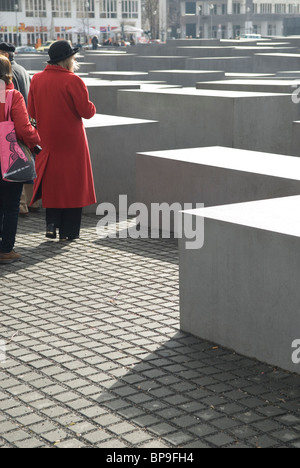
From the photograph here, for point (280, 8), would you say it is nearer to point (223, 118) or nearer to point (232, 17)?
point (232, 17)

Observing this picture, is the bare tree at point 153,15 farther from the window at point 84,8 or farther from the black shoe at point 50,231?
the black shoe at point 50,231

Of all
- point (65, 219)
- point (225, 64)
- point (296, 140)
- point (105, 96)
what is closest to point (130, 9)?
point (225, 64)

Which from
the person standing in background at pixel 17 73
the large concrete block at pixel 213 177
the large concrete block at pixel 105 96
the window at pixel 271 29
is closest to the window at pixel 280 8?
the window at pixel 271 29

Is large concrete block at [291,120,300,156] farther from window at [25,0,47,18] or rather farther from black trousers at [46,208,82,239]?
window at [25,0,47,18]

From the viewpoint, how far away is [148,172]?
8.99m

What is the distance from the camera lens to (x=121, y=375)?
16.3 feet

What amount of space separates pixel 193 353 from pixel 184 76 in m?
16.3

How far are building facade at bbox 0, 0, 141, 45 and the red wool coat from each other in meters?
86.3

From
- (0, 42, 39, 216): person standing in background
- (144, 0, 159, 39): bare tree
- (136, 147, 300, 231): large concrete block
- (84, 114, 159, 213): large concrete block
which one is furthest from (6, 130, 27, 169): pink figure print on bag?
(144, 0, 159, 39): bare tree

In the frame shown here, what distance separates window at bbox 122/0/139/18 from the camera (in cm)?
11500

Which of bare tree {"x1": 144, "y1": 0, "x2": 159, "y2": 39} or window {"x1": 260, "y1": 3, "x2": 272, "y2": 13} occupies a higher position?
window {"x1": 260, "y1": 3, "x2": 272, "y2": 13}

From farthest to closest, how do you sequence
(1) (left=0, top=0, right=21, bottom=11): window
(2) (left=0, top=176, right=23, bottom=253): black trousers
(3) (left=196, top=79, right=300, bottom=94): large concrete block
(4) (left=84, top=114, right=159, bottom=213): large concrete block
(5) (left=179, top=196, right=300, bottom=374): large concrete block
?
(1) (left=0, top=0, right=21, bottom=11): window < (3) (left=196, top=79, right=300, bottom=94): large concrete block < (4) (left=84, top=114, right=159, bottom=213): large concrete block < (2) (left=0, top=176, right=23, bottom=253): black trousers < (5) (left=179, top=196, right=300, bottom=374): large concrete block

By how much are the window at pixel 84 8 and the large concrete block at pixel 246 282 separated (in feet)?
346

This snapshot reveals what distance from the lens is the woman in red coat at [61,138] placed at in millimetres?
8047
